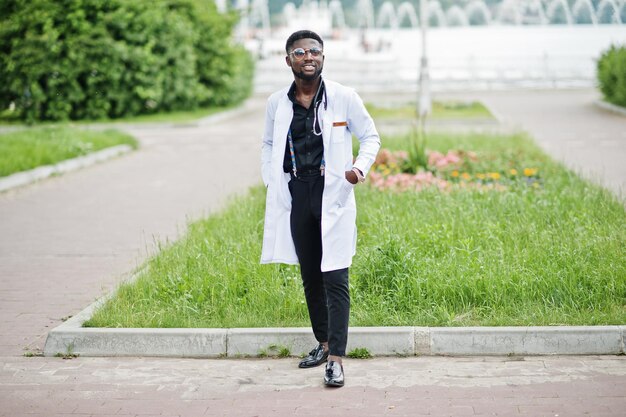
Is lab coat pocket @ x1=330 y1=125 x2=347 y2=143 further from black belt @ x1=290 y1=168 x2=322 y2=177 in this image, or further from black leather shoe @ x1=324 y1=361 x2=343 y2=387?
black leather shoe @ x1=324 y1=361 x2=343 y2=387

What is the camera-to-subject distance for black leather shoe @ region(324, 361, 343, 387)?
18.7 ft

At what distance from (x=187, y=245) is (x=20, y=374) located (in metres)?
2.58

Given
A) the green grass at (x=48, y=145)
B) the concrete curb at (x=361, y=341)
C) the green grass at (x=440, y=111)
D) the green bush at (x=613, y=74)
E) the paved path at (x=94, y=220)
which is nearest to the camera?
the concrete curb at (x=361, y=341)

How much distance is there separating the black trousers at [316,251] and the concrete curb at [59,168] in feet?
30.6

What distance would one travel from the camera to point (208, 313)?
6910mm

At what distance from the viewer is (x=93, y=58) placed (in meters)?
27.0

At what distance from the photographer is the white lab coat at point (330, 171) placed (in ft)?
18.8

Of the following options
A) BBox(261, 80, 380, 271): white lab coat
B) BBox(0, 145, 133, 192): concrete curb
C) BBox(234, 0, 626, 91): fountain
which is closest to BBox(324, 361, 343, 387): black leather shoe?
BBox(261, 80, 380, 271): white lab coat

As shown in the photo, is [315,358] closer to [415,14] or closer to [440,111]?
[440,111]

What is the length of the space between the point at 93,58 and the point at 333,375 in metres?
22.6

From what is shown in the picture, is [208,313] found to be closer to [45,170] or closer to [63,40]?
[45,170]

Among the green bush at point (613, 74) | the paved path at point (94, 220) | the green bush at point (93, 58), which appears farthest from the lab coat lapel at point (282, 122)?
the green bush at point (613, 74)

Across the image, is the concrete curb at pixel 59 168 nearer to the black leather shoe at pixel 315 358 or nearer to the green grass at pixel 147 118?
the green grass at pixel 147 118

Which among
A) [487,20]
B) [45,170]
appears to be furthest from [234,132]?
[487,20]
